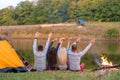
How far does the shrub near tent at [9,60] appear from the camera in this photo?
1196 centimetres

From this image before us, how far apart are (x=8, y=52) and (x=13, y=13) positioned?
76.9m

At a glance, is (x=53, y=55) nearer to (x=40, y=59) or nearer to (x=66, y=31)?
(x=40, y=59)

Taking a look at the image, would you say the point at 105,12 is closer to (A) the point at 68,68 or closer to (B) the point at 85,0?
(B) the point at 85,0

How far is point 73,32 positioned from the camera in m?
68.0

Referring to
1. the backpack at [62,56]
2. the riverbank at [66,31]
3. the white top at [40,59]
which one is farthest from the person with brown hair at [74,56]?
the riverbank at [66,31]

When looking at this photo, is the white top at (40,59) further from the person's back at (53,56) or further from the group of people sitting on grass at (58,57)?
the person's back at (53,56)

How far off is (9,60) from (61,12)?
7642cm

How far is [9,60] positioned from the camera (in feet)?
40.0

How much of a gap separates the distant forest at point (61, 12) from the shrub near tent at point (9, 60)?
226ft

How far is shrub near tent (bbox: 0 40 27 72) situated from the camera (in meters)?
12.0

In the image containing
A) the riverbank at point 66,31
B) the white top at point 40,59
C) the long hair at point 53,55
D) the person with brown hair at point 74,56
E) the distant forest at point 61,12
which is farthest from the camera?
the distant forest at point 61,12

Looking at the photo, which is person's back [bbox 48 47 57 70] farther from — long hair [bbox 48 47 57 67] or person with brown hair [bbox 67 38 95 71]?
person with brown hair [bbox 67 38 95 71]

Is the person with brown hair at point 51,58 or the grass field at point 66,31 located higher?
the person with brown hair at point 51,58

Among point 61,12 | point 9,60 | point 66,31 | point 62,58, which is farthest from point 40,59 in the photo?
point 61,12
